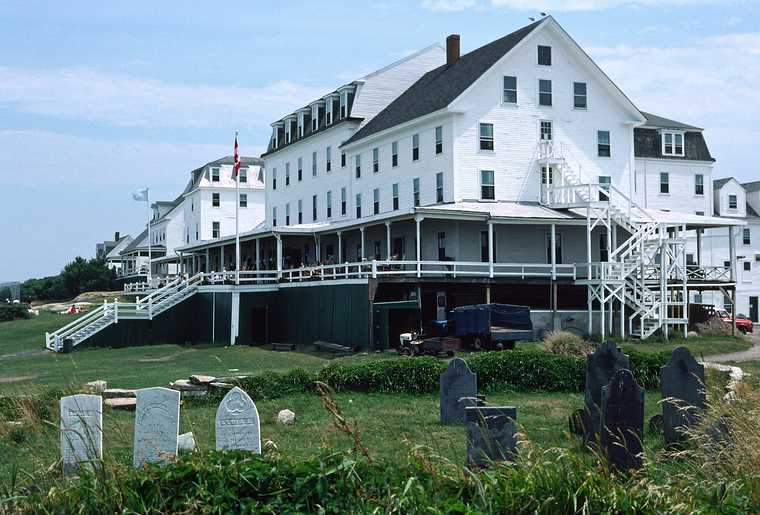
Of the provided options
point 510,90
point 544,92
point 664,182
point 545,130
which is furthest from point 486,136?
point 664,182

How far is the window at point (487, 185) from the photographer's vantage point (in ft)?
152

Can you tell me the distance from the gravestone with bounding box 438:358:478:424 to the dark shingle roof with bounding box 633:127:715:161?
4188 cm

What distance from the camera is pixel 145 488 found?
8312mm

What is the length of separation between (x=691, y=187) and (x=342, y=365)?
136ft

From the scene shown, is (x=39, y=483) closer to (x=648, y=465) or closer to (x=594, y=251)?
(x=648, y=465)

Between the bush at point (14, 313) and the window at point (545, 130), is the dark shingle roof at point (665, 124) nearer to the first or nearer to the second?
the window at point (545, 130)

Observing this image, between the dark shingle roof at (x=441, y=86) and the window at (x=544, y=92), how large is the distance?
2.47 meters

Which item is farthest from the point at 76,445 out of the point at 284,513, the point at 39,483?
the point at 284,513

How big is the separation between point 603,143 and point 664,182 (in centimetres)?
954

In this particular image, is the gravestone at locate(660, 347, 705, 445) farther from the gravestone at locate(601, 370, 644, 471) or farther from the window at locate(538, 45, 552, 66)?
the window at locate(538, 45, 552, 66)

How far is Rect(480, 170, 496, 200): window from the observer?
152 feet

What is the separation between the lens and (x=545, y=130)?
48.2 meters

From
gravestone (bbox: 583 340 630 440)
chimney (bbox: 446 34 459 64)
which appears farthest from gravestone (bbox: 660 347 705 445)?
chimney (bbox: 446 34 459 64)

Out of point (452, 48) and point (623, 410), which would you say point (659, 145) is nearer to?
point (452, 48)
